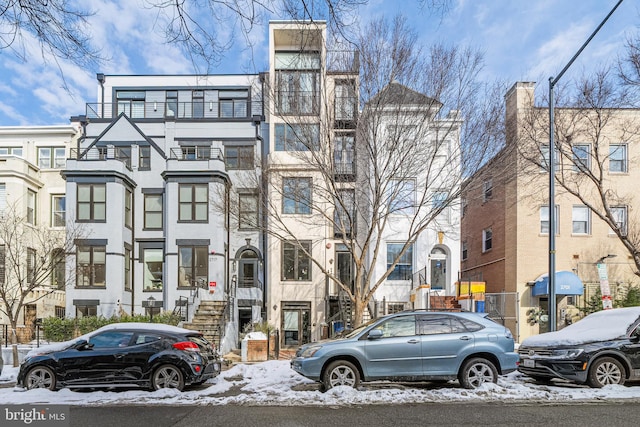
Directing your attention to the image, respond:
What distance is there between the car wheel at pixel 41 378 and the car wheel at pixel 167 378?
2.10 m

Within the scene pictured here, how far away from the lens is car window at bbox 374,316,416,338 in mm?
9727

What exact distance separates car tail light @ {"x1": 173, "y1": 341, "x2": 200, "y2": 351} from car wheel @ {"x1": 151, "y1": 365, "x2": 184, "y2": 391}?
42 centimetres

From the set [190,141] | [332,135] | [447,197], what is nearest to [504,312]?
[447,197]

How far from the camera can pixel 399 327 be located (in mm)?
Result: 9820

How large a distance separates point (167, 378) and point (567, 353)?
27.2 ft

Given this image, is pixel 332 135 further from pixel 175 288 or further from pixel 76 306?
pixel 76 306

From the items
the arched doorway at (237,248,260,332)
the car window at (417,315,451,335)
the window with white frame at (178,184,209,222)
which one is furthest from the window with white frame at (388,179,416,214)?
the window with white frame at (178,184,209,222)

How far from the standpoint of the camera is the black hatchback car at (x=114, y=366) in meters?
9.57

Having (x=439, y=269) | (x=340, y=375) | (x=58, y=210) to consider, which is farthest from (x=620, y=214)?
(x=58, y=210)

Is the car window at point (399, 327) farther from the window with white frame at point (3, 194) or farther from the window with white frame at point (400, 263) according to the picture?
the window with white frame at point (3, 194)

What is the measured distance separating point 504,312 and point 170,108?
2067cm

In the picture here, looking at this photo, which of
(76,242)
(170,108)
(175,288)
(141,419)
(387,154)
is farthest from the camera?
(170,108)

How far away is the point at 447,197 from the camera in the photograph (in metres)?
15.5

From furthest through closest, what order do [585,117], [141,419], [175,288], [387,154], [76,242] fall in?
[175,288] < [76,242] < [585,117] < [387,154] < [141,419]
